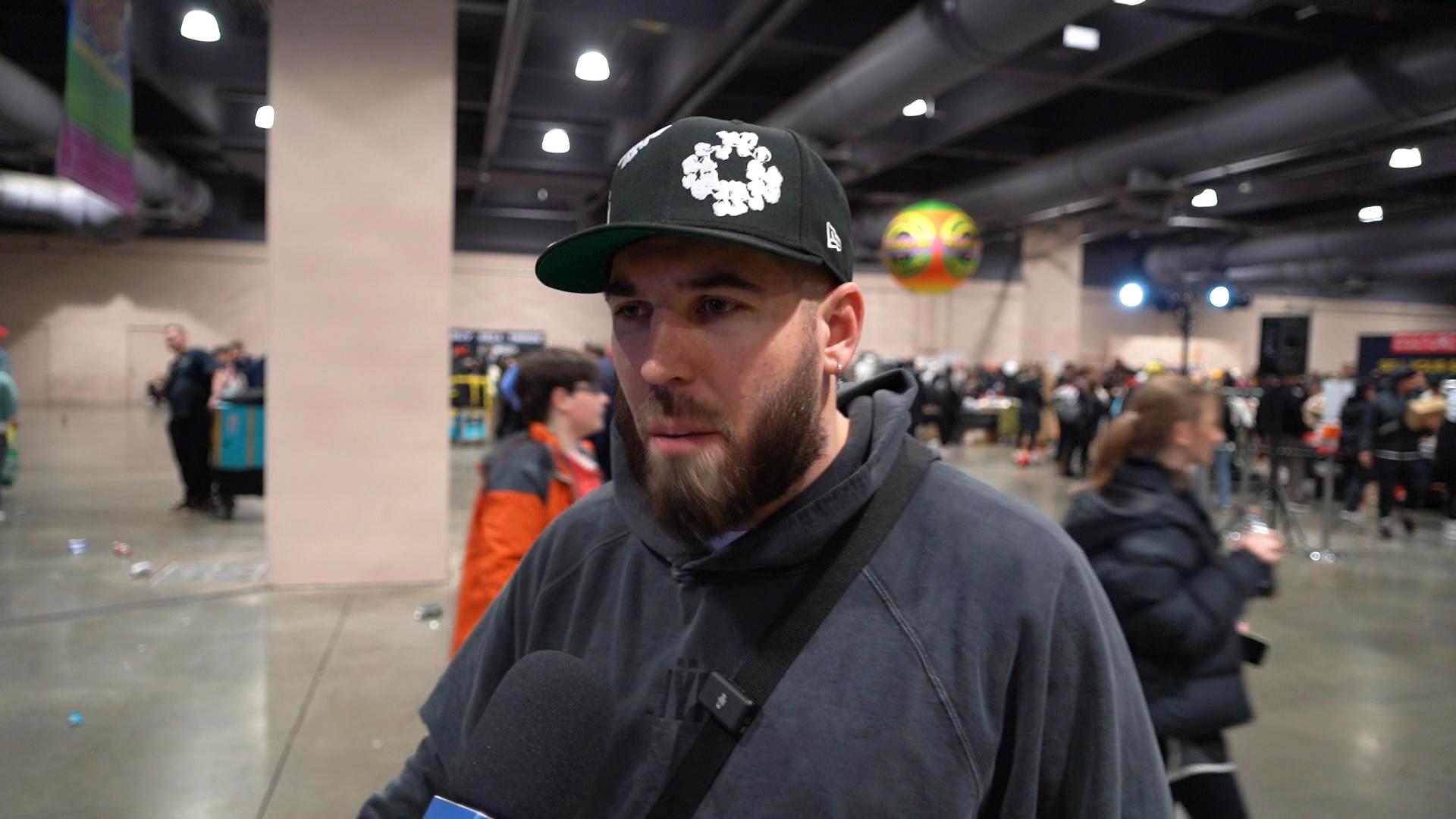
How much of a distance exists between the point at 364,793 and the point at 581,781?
2.90 m

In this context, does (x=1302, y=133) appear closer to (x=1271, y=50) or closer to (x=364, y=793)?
(x=1271, y=50)

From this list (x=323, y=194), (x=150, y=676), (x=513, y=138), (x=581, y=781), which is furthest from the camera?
(x=513, y=138)

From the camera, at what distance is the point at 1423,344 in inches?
556

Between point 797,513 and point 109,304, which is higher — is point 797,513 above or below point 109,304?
below

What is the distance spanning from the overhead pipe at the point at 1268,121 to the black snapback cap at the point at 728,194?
8555mm

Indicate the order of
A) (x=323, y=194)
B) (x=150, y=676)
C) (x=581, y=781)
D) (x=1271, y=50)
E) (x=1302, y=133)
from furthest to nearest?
(x=1271, y=50)
(x=1302, y=133)
(x=323, y=194)
(x=150, y=676)
(x=581, y=781)

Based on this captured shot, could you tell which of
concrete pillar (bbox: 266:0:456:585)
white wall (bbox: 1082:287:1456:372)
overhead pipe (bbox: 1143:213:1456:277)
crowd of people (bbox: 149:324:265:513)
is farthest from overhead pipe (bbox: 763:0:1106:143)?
white wall (bbox: 1082:287:1456:372)

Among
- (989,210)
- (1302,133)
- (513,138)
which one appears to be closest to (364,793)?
(1302,133)

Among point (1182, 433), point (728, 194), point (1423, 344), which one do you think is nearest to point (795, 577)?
point (728, 194)

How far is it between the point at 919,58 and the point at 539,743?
7860 mm

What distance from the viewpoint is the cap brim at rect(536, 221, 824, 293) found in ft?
3.05

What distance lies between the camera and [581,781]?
89 cm

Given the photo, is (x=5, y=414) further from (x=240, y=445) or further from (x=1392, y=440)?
(x=1392, y=440)

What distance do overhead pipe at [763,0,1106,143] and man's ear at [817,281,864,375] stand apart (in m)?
6.03
